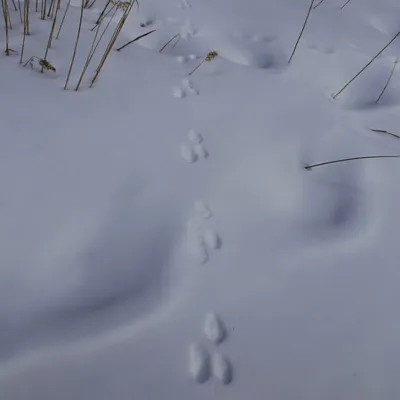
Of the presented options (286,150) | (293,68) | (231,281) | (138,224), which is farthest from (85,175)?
(293,68)

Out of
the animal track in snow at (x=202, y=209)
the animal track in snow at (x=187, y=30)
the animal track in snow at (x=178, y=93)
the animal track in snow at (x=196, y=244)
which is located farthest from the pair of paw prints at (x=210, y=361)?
the animal track in snow at (x=187, y=30)

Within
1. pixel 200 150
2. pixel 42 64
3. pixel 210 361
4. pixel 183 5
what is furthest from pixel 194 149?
pixel 183 5

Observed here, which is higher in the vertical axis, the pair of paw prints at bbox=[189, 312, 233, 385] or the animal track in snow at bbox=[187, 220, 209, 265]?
the animal track in snow at bbox=[187, 220, 209, 265]

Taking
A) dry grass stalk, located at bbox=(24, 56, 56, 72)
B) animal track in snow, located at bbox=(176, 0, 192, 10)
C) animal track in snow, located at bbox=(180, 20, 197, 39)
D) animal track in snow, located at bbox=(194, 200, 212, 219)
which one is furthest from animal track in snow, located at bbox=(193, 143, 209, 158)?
animal track in snow, located at bbox=(176, 0, 192, 10)

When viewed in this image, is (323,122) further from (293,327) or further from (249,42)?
(293,327)

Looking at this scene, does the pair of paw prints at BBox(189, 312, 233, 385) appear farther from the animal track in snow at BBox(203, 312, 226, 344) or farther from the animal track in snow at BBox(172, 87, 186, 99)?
the animal track in snow at BBox(172, 87, 186, 99)

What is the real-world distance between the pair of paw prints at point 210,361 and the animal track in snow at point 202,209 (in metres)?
0.29

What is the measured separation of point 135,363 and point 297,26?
5.01 feet

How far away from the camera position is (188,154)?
1.13 metres

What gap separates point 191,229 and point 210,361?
12.2 inches

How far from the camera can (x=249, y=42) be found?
1660mm

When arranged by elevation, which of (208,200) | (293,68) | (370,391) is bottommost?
(370,391)

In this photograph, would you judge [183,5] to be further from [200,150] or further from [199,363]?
[199,363]

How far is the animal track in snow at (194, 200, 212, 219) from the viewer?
1.00m
